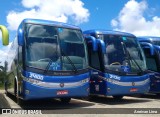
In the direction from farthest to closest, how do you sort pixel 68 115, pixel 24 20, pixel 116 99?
pixel 116 99, pixel 24 20, pixel 68 115

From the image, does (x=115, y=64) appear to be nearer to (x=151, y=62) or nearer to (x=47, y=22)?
(x=47, y=22)

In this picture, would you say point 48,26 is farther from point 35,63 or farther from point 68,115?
point 68,115

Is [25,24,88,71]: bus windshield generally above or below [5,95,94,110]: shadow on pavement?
above

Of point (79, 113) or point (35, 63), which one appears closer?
point (79, 113)

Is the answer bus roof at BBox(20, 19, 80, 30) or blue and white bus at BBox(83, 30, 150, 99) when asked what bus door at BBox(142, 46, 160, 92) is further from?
bus roof at BBox(20, 19, 80, 30)

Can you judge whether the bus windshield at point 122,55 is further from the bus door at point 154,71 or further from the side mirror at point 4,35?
the side mirror at point 4,35

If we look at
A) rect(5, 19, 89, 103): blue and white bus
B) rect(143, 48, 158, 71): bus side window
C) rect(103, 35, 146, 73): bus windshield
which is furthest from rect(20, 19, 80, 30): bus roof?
rect(143, 48, 158, 71): bus side window

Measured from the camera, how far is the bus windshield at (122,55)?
46.8ft

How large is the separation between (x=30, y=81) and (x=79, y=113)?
76.8 inches

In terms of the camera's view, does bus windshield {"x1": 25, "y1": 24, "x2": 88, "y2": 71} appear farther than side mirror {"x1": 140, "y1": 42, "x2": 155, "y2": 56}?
No

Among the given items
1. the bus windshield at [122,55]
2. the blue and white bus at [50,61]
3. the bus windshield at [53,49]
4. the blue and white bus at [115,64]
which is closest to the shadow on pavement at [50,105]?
the blue and white bus at [50,61]

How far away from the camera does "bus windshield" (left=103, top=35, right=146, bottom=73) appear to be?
14266mm

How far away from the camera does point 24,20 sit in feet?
42.0

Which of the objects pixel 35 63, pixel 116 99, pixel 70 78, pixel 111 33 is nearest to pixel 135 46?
pixel 111 33
